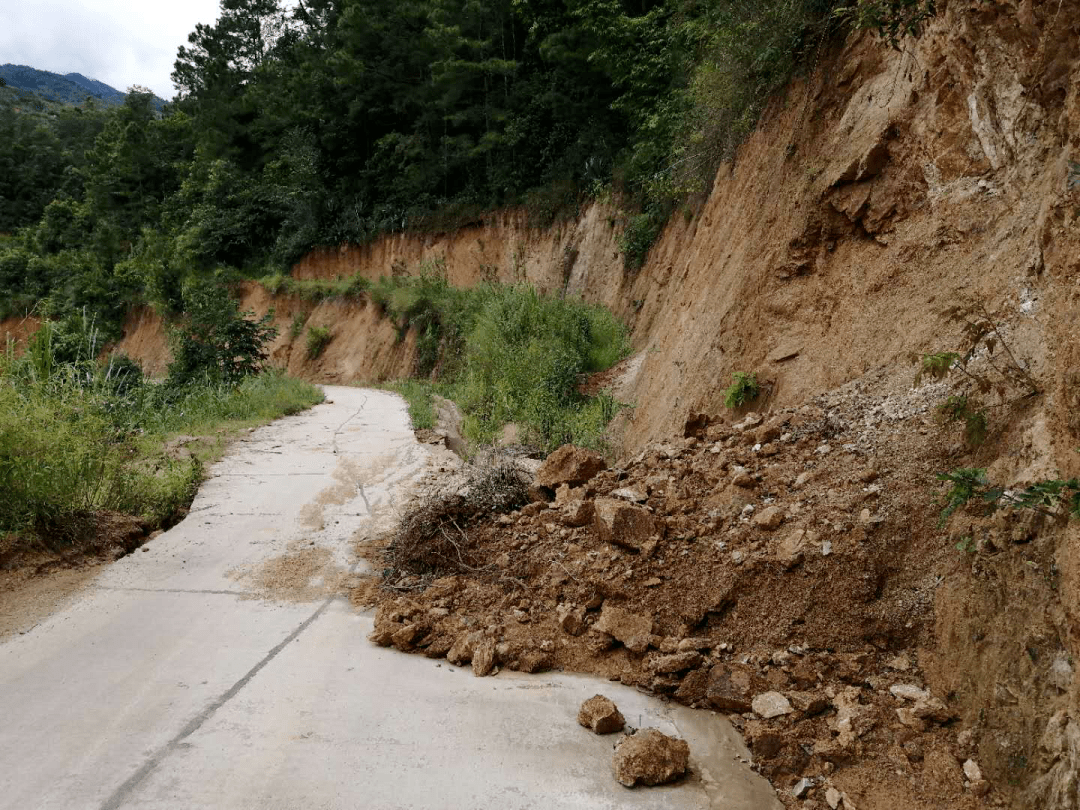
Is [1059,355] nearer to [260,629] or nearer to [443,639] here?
[443,639]

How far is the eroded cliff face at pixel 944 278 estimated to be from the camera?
2.55 m

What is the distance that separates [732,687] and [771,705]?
0.22m

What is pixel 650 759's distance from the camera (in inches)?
108

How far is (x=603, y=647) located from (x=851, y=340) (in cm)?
331

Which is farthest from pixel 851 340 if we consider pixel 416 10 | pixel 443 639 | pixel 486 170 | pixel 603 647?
pixel 416 10

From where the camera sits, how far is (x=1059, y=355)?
2.84 meters

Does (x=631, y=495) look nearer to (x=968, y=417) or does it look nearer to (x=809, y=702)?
(x=809, y=702)

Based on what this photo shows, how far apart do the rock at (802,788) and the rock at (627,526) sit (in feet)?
5.50

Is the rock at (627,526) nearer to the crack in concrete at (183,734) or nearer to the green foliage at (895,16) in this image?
the crack in concrete at (183,734)

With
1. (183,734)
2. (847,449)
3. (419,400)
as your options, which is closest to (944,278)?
(847,449)

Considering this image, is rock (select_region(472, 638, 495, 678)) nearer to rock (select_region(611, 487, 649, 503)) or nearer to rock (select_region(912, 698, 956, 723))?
rock (select_region(611, 487, 649, 503))

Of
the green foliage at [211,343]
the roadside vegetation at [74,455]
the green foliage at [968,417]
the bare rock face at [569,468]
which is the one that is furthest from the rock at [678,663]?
the green foliage at [211,343]

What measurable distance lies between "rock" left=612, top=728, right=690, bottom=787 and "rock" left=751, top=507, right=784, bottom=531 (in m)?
1.52

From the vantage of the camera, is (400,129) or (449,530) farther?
(400,129)
